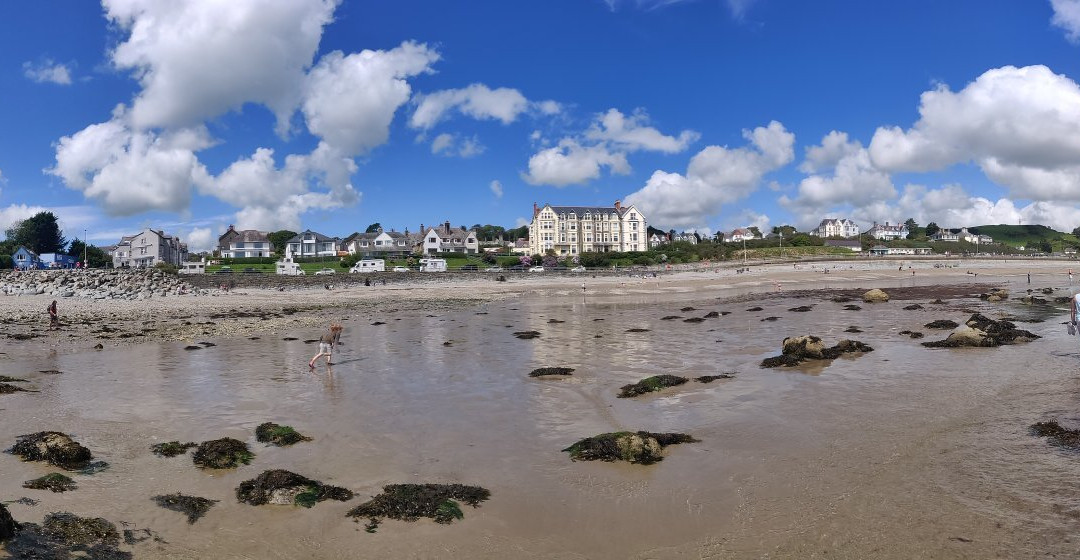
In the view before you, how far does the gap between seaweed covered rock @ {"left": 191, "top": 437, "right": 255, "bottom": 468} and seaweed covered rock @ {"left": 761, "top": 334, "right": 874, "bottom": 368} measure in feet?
38.1

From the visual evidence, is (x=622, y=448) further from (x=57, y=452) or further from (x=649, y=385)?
(x=57, y=452)

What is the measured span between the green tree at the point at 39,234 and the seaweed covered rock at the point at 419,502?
11496cm

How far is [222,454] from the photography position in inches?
299

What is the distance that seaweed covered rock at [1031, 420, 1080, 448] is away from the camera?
7320 millimetres

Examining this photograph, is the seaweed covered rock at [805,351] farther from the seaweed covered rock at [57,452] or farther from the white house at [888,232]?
the white house at [888,232]

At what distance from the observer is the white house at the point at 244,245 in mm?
113938

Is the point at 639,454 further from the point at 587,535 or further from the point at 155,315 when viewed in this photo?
the point at 155,315

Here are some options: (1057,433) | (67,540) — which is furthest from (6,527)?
(1057,433)

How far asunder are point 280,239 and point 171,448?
13265cm

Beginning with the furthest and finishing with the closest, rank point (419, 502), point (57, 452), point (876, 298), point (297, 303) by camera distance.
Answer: point (297, 303), point (876, 298), point (57, 452), point (419, 502)

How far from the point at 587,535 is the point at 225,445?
18.3 feet

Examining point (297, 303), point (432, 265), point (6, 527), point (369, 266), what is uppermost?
point (369, 266)

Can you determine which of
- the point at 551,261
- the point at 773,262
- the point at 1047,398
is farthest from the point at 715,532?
the point at 773,262

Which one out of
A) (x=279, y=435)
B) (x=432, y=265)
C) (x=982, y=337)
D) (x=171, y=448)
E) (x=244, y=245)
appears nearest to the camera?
(x=171, y=448)
